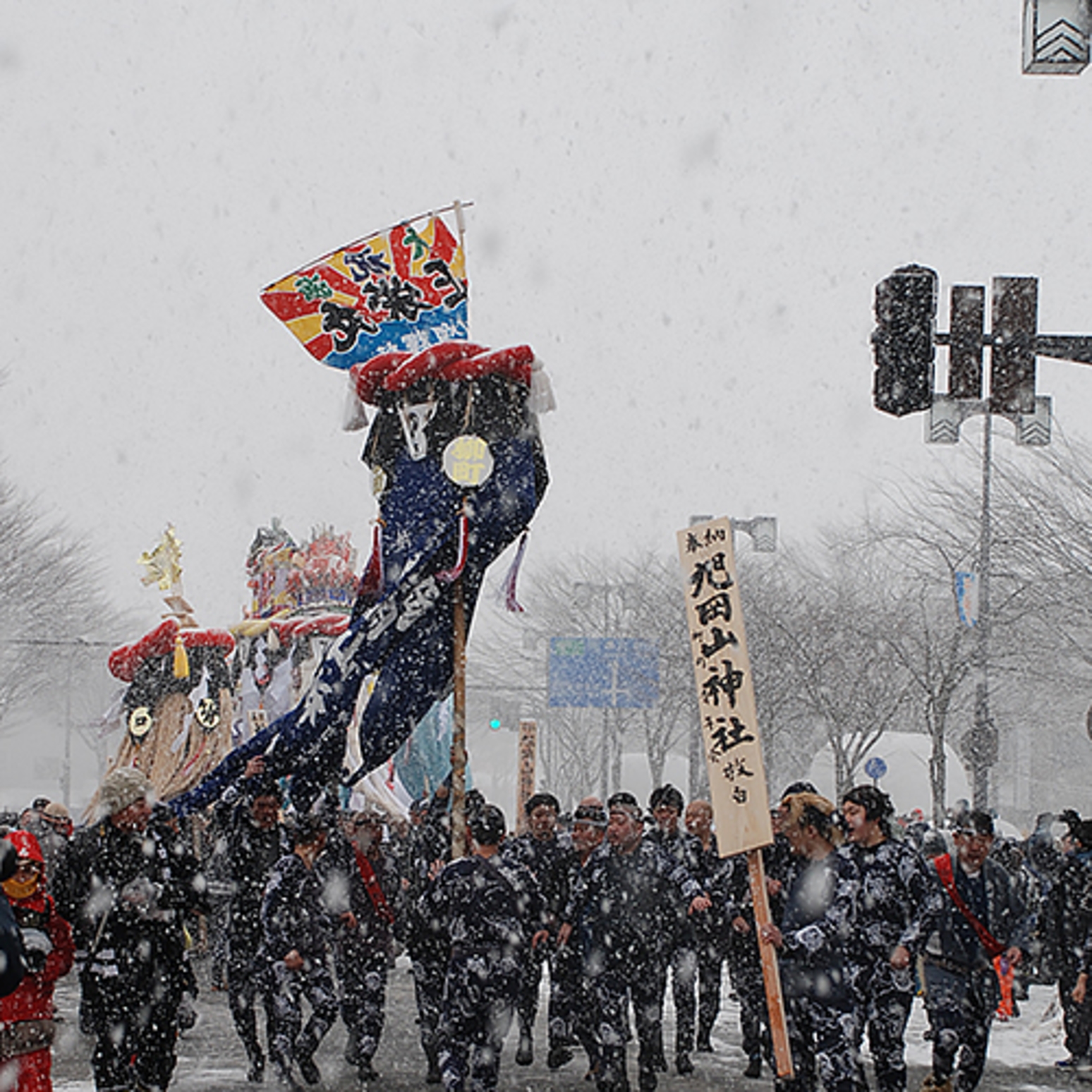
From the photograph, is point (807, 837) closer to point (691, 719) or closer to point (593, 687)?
point (593, 687)

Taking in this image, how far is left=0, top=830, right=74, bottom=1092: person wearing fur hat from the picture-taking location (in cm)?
558

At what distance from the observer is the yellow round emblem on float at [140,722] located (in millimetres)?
14859

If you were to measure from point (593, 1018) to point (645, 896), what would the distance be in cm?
78

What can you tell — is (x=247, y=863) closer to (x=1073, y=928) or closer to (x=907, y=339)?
(x=907, y=339)

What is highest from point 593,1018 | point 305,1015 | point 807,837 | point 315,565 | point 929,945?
point 315,565

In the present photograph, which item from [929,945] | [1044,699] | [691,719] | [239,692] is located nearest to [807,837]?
[929,945]

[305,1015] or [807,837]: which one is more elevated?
[807,837]

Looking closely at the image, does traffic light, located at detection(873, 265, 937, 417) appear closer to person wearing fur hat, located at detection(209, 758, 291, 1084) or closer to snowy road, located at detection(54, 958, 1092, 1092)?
snowy road, located at detection(54, 958, 1092, 1092)

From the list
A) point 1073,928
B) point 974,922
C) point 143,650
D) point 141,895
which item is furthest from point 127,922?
point 143,650

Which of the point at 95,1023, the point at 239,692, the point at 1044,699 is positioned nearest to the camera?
the point at 95,1023

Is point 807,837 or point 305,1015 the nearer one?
point 807,837

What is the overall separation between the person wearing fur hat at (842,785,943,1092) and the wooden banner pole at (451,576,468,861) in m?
2.19

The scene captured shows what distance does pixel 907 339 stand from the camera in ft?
26.0

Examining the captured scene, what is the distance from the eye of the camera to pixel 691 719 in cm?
3562
